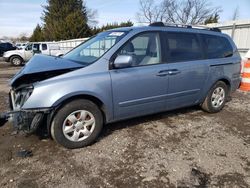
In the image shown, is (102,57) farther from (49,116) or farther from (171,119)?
(171,119)

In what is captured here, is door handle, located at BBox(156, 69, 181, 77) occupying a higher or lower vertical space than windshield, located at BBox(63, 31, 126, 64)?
lower

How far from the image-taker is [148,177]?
10.2 feet

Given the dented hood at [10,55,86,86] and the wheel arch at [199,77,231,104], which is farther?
the wheel arch at [199,77,231,104]

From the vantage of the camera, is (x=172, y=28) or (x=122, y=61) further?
(x=172, y=28)

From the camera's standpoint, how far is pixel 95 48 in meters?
4.30

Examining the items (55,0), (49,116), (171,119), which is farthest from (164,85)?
(55,0)

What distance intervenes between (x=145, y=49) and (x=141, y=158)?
1.80 metres

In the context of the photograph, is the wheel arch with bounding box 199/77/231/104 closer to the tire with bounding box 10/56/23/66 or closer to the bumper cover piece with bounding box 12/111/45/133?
the bumper cover piece with bounding box 12/111/45/133

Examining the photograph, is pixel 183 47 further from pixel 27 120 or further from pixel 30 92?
pixel 27 120

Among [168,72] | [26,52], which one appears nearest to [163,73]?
[168,72]

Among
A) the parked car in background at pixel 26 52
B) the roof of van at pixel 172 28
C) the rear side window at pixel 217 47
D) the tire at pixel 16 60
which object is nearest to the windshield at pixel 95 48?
the roof of van at pixel 172 28

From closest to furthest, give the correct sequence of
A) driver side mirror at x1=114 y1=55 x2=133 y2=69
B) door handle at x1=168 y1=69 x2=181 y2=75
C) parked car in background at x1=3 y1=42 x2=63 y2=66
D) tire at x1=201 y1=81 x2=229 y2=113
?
1. driver side mirror at x1=114 y1=55 x2=133 y2=69
2. door handle at x1=168 y1=69 x2=181 y2=75
3. tire at x1=201 y1=81 x2=229 y2=113
4. parked car in background at x1=3 y1=42 x2=63 y2=66

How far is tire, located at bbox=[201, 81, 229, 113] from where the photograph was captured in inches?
210

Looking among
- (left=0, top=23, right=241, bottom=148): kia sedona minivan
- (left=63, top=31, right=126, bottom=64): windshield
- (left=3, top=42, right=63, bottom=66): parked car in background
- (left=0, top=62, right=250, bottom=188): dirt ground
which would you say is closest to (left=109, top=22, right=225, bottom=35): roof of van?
(left=0, top=23, right=241, bottom=148): kia sedona minivan
